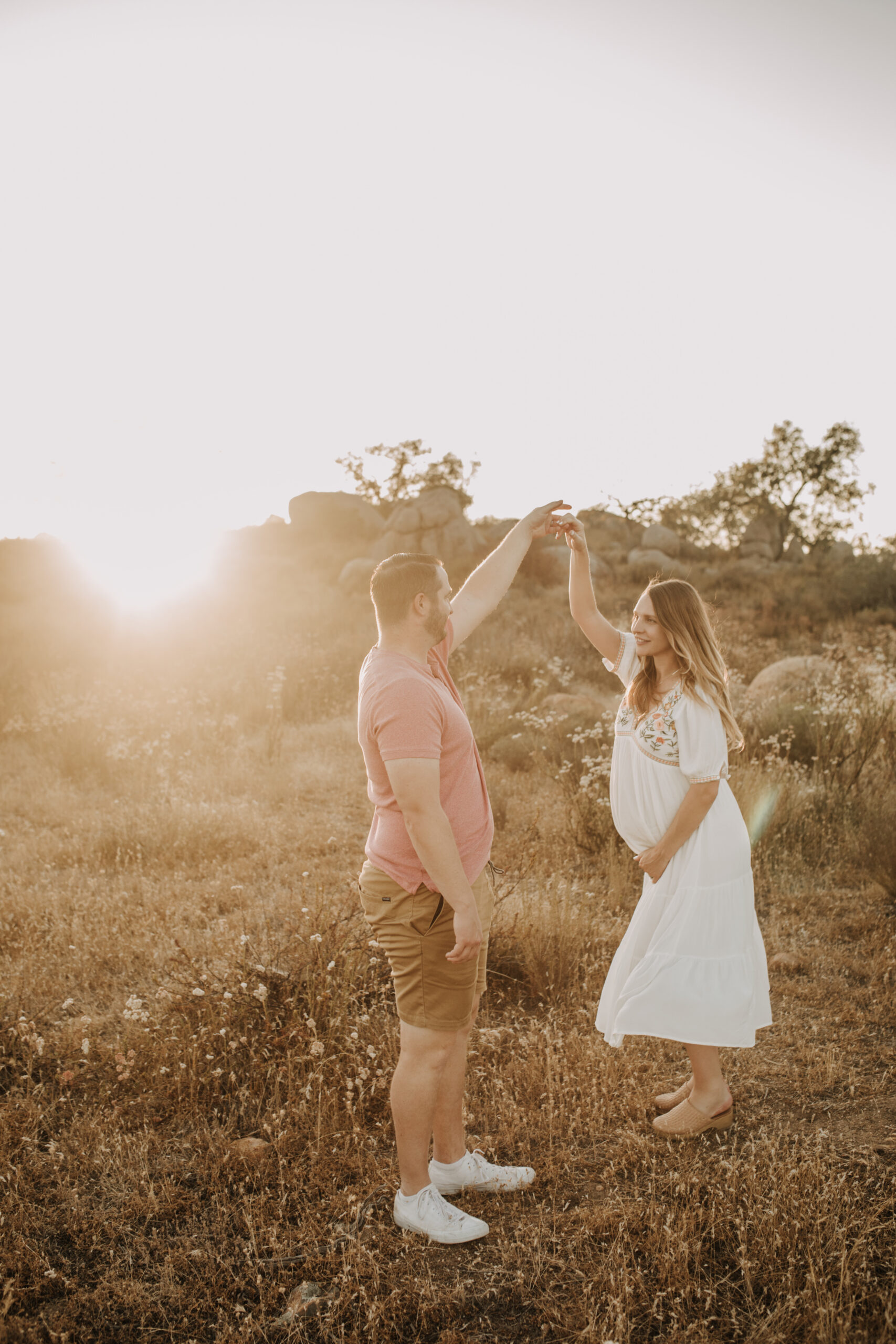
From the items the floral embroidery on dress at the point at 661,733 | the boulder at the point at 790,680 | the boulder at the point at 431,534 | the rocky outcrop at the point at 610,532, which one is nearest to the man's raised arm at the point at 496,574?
the floral embroidery on dress at the point at 661,733

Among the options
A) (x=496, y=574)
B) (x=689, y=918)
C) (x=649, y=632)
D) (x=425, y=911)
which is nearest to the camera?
(x=425, y=911)

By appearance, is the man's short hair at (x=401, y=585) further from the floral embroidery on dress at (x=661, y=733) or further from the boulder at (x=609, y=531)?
the boulder at (x=609, y=531)

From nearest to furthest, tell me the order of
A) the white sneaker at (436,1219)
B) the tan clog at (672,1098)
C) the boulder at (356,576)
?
the white sneaker at (436,1219) → the tan clog at (672,1098) → the boulder at (356,576)

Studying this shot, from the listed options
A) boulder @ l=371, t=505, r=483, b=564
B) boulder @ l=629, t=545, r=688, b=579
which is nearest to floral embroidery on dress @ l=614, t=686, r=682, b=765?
boulder @ l=629, t=545, r=688, b=579

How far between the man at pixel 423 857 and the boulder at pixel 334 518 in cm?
2877

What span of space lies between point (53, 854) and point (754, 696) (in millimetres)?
7424

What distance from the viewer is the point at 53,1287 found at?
2418mm

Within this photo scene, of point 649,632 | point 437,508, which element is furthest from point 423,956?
point 437,508

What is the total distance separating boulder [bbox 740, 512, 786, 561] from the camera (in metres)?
35.7

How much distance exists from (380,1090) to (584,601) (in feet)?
7.23

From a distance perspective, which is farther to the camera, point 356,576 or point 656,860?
point 356,576

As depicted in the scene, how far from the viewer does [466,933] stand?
2.22 metres

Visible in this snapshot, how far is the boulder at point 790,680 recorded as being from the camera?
345 inches

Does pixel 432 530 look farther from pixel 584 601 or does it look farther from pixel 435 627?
pixel 435 627
